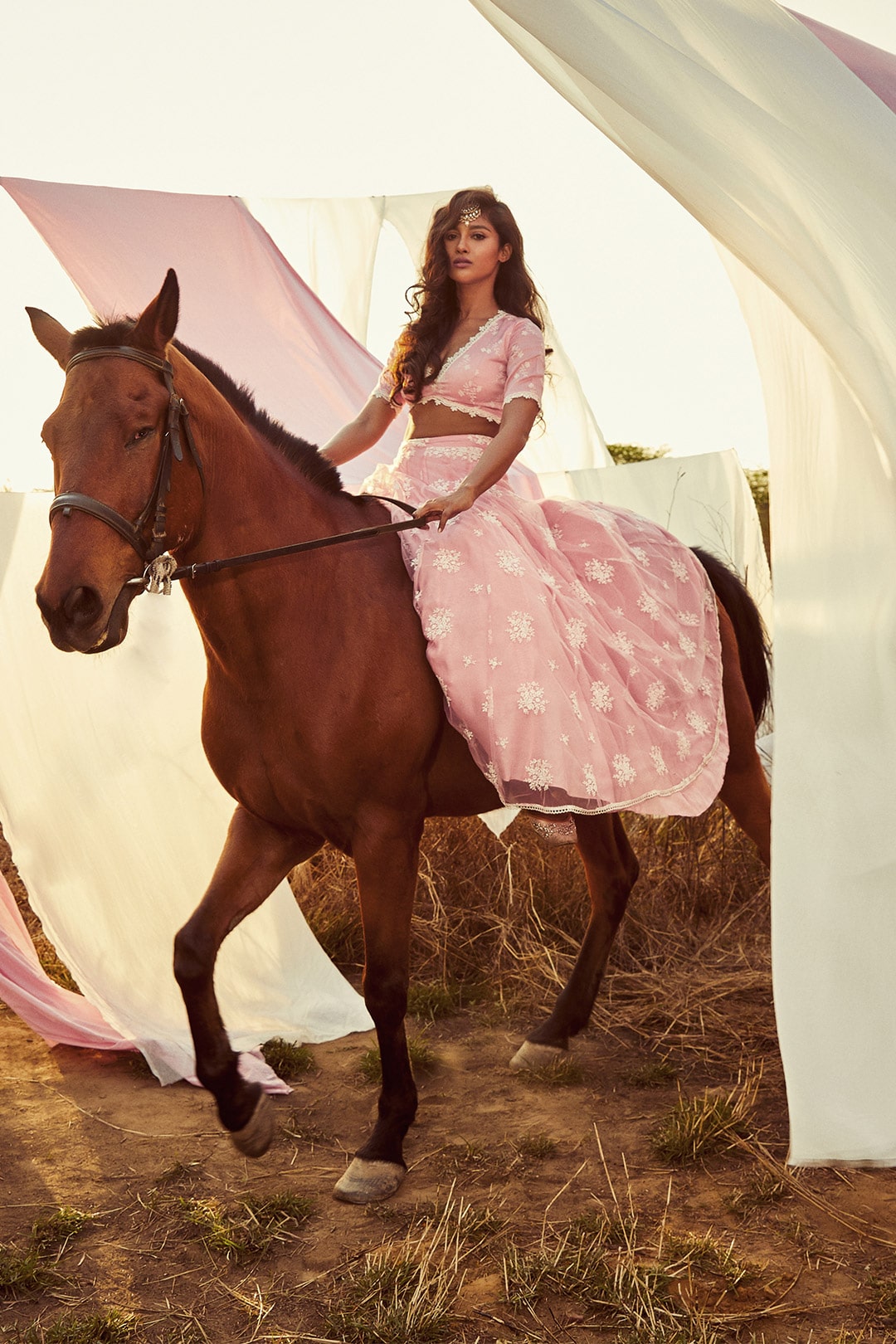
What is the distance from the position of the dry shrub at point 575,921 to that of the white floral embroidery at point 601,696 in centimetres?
153

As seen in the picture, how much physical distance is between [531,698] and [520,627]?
0.20 m

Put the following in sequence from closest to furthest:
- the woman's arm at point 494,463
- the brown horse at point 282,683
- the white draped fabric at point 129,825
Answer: the brown horse at point 282,683 → the woman's arm at point 494,463 → the white draped fabric at point 129,825

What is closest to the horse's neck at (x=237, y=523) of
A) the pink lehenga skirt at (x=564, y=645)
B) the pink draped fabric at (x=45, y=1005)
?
the pink lehenga skirt at (x=564, y=645)

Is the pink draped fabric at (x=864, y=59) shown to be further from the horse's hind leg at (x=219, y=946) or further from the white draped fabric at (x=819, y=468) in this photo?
the horse's hind leg at (x=219, y=946)

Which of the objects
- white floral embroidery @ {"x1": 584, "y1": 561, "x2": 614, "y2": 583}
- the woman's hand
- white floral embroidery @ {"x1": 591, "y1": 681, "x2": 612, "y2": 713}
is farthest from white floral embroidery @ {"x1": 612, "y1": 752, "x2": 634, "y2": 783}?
the woman's hand

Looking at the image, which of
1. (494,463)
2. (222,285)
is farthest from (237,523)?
(222,285)

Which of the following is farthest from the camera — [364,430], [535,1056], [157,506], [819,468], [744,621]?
[744,621]

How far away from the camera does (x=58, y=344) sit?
2770 mm

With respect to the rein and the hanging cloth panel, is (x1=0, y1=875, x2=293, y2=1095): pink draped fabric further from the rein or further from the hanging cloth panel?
the hanging cloth panel

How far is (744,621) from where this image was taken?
4.15 meters

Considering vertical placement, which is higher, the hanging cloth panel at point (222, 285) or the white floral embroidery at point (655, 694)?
the hanging cloth panel at point (222, 285)

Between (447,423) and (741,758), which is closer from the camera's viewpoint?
(447,423)

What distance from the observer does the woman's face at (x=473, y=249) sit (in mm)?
3494

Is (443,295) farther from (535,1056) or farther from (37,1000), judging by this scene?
(37,1000)
